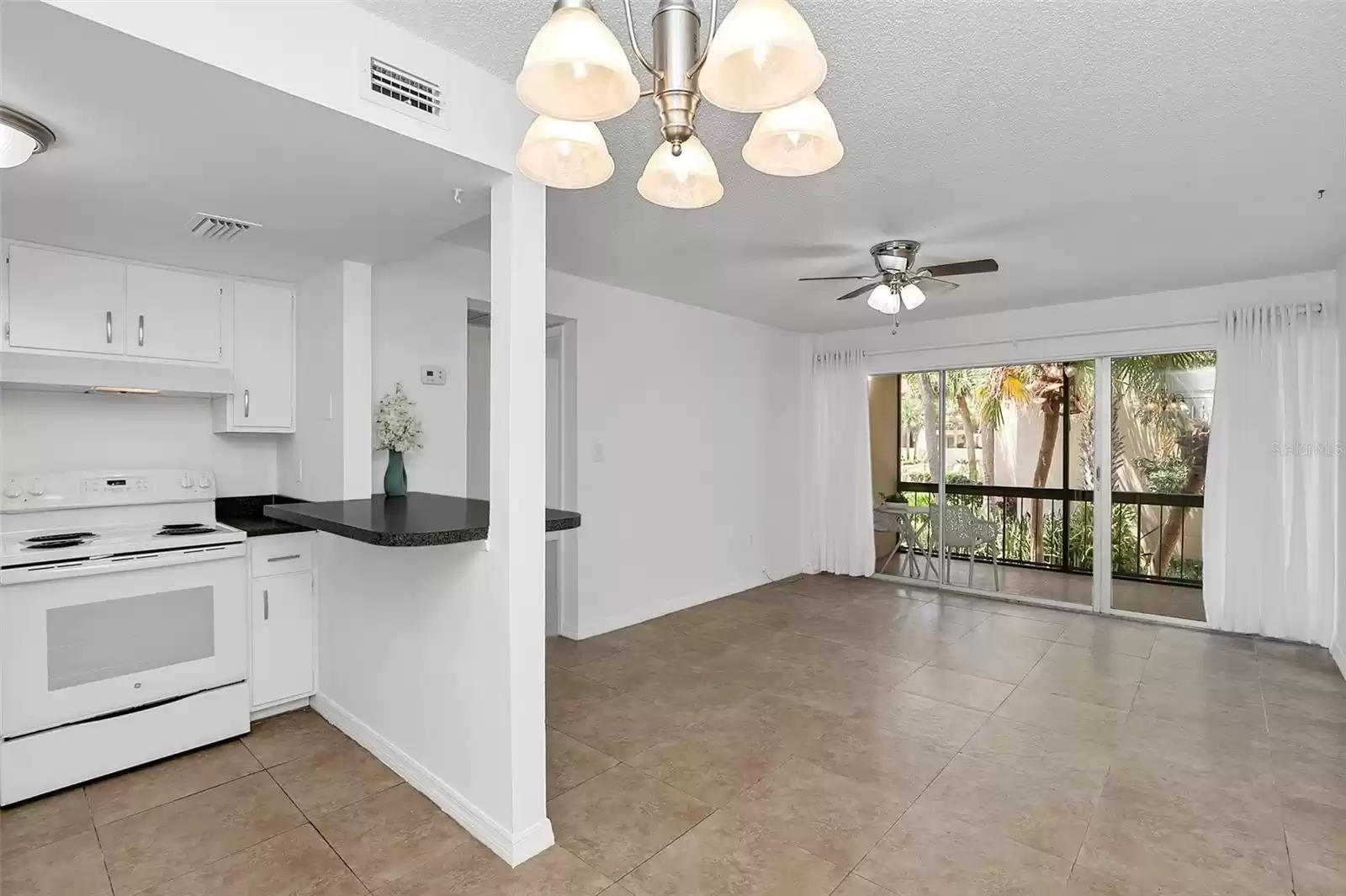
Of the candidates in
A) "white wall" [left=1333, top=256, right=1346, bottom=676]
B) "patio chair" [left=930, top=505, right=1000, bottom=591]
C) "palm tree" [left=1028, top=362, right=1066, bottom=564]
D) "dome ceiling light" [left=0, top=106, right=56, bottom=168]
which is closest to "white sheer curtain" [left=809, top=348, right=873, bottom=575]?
"patio chair" [left=930, top=505, right=1000, bottom=591]

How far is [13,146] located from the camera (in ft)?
5.88

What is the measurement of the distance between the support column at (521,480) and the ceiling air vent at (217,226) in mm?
1173

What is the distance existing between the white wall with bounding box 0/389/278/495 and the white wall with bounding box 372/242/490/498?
0.80 m

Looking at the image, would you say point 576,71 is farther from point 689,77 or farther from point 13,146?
point 13,146

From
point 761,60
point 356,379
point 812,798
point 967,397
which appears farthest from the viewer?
point 967,397

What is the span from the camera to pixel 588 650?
13.7ft

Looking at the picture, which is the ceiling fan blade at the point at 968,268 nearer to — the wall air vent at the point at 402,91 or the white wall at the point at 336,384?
the wall air vent at the point at 402,91

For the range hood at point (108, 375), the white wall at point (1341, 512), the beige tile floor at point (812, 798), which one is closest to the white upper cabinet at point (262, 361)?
the range hood at point (108, 375)

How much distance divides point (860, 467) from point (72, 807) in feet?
18.4

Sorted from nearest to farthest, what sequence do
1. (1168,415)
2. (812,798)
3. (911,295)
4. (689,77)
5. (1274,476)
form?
1. (689,77)
2. (812,798)
3. (911,295)
4. (1274,476)
5. (1168,415)

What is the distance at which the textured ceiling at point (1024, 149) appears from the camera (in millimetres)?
1751

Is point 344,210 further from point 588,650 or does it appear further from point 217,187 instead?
point 588,650

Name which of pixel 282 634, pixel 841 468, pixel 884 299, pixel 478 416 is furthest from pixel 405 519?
pixel 841 468

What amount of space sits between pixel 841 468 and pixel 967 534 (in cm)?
124
